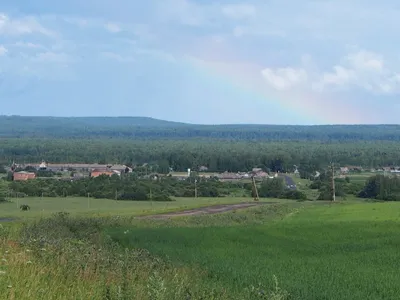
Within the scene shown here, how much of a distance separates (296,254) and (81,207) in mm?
22268

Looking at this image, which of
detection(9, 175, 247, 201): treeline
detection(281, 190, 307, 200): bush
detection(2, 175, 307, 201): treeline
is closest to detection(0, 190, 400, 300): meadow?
detection(9, 175, 247, 201): treeline

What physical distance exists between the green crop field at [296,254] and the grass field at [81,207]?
710 centimetres

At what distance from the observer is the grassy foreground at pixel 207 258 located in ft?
29.1

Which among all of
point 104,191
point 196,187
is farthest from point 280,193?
point 104,191


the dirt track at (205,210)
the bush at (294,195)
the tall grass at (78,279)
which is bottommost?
the bush at (294,195)

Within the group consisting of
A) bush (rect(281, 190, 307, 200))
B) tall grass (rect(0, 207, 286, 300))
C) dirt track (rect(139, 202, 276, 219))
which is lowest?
bush (rect(281, 190, 307, 200))

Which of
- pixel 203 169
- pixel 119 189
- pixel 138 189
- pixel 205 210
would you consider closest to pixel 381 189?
pixel 138 189

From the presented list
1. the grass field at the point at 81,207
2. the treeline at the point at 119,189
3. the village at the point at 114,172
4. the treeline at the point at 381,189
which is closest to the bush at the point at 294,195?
the treeline at the point at 119,189

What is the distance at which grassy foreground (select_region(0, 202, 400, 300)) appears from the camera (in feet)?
29.1

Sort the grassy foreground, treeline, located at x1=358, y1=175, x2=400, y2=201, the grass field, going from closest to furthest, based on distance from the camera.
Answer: the grassy foreground < the grass field < treeline, located at x1=358, y1=175, x2=400, y2=201

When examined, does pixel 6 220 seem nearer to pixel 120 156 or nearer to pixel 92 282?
pixel 92 282

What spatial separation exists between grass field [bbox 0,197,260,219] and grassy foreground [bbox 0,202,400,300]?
213 inches

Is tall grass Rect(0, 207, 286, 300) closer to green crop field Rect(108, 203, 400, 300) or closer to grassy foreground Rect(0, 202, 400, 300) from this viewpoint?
grassy foreground Rect(0, 202, 400, 300)

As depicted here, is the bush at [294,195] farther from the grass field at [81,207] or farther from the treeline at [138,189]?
the grass field at [81,207]
